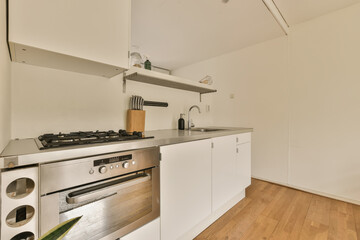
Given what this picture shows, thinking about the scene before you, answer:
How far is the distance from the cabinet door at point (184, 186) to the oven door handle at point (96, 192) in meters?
0.24

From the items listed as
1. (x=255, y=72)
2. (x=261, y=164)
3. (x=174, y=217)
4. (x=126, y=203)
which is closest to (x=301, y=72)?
(x=255, y=72)

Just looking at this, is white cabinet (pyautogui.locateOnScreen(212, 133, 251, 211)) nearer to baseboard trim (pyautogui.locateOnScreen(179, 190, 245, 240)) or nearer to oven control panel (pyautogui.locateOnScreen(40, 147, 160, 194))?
baseboard trim (pyautogui.locateOnScreen(179, 190, 245, 240))

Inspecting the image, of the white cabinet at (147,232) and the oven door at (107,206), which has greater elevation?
the oven door at (107,206)

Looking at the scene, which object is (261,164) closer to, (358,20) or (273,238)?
(273,238)

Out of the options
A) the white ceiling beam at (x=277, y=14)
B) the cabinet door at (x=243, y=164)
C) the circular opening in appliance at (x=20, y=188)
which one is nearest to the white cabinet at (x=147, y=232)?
the circular opening in appliance at (x=20, y=188)

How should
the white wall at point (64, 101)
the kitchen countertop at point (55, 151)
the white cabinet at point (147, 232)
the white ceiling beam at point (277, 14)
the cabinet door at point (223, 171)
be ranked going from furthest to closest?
the white ceiling beam at point (277, 14)
the cabinet door at point (223, 171)
the white wall at point (64, 101)
the white cabinet at point (147, 232)
the kitchen countertop at point (55, 151)

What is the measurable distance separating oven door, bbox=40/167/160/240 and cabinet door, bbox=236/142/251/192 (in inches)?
47.4

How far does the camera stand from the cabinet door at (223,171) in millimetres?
1550

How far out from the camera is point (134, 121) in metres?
1.44

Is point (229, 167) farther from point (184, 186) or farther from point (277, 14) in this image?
point (277, 14)

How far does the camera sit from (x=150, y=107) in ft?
5.68

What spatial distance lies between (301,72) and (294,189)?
1.73m

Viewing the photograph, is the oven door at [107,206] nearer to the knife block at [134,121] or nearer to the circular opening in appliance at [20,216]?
the circular opening in appliance at [20,216]

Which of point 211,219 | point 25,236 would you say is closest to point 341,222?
point 211,219
